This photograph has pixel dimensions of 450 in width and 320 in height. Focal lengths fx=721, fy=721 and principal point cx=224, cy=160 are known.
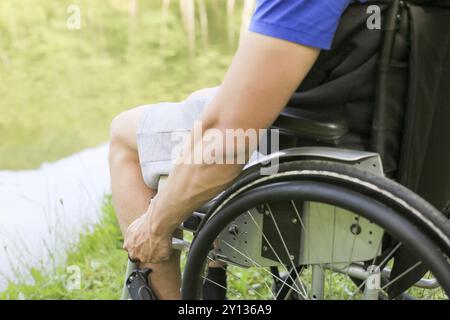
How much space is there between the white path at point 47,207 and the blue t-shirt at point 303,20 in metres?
1.81

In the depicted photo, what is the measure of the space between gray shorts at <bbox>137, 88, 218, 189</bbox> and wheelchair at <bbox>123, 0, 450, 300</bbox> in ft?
0.67

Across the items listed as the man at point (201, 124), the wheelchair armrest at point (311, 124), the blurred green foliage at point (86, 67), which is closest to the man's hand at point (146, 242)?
the man at point (201, 124)

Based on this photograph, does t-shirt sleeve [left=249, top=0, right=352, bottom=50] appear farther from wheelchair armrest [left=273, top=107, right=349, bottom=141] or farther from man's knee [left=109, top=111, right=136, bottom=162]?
man's knee [left=109, top=111, right=136, bottom=162]

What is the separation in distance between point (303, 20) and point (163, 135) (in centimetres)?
54

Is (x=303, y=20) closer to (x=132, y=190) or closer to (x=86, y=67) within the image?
(x=132, y=190)

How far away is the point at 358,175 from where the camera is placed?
4.33 ft

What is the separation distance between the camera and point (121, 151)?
181cm

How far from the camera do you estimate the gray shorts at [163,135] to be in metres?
1.68

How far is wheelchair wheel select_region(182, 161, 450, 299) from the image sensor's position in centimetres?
128

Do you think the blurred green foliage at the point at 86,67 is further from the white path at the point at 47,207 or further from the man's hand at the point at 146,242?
the man's hand at the point at 146,242

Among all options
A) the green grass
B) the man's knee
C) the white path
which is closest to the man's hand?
the man's knee

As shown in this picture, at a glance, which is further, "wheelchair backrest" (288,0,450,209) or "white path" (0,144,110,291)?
"white path" (0,144,110,291)

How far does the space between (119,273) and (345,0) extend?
66.4 inches

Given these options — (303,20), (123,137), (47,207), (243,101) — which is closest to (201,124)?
(243,101)
